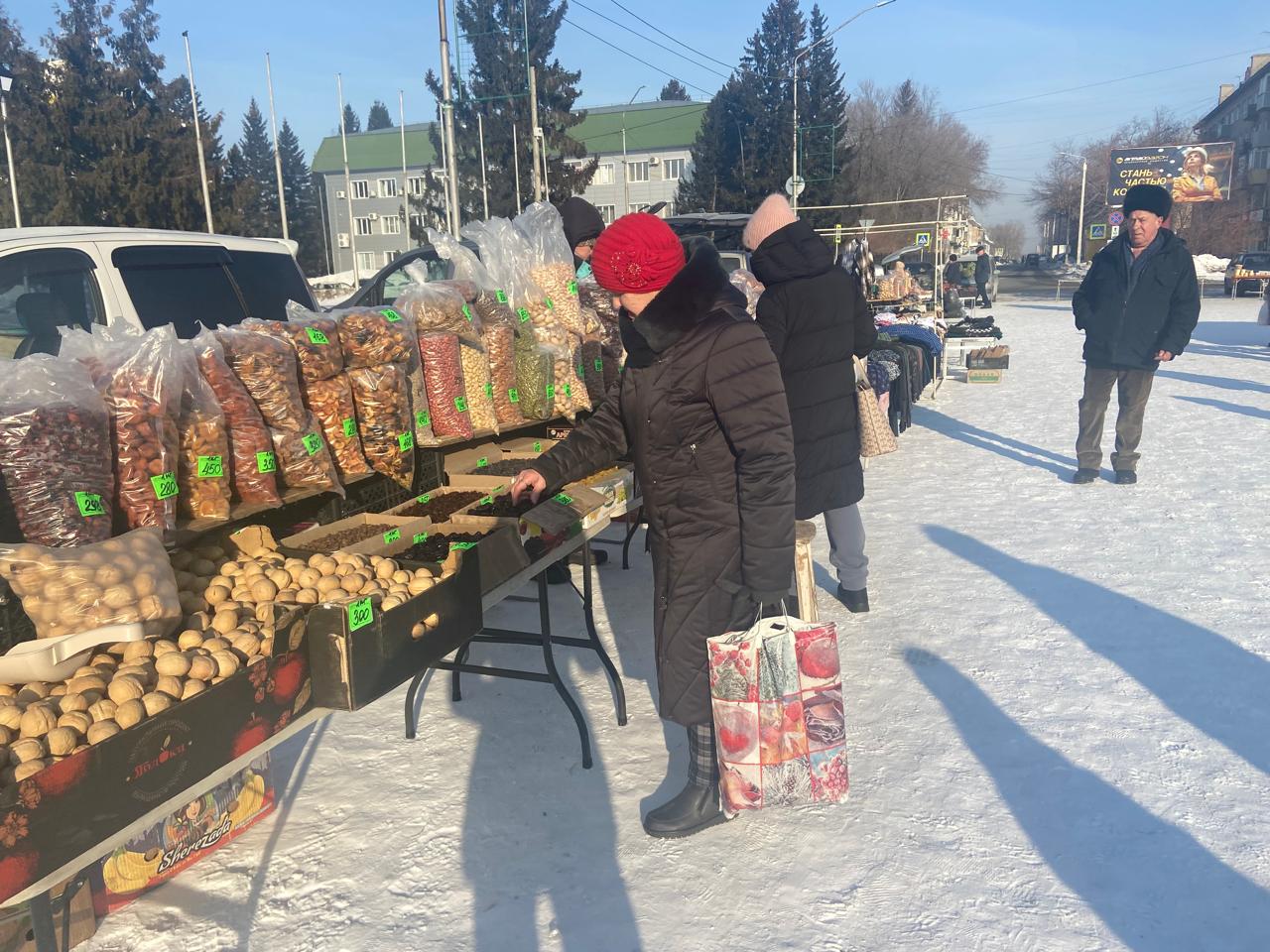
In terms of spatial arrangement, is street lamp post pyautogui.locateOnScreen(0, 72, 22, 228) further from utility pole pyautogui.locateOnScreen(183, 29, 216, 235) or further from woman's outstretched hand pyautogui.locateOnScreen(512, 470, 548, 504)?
woman's outstretched hand pyautogui.locateOnScreen(512, 470, 548, 504)

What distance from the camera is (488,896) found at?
2.55 m

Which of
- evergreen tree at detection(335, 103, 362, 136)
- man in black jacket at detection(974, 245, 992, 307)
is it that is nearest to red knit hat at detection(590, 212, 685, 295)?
man in black jacket at detection(974, 245, 992, 307)

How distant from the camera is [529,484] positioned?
3029 millimetres

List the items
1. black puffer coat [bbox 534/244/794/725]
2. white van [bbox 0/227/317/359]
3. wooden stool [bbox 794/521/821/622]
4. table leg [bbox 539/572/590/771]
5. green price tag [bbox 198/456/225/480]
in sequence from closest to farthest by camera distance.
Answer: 1. black puffer coat [bbox 534/244/794/725]
2. green price tag [bbox 198/456/225/480]
3. table leg [bbox 539/572/590/771]
4. wooden stool [bbox 794/521/821/622]
5. white van [bbox 0/227/317/359]

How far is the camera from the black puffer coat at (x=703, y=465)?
2.51 m

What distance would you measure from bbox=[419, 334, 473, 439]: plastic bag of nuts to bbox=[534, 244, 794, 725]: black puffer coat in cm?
123

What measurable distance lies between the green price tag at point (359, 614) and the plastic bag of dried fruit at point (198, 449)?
2.39 ft

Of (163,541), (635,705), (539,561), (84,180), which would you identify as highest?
(84,180)

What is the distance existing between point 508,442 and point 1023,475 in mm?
4787

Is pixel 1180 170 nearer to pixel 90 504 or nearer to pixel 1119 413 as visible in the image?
pixel 1119 413

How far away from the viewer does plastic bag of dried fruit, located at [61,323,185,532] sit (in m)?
2.46

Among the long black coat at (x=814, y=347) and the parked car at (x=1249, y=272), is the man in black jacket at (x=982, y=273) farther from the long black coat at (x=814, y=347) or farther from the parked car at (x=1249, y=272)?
the long black coat at (x=814, y=347)

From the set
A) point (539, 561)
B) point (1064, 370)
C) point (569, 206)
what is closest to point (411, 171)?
point (1064, 370)

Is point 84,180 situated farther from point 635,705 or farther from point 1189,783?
point 1189,783
